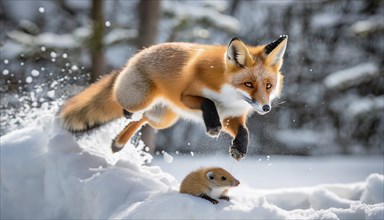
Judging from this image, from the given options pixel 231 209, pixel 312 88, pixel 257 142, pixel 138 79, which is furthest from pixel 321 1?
pixel 231 209

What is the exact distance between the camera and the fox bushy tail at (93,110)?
5.14 metres

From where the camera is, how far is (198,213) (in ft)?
12.4

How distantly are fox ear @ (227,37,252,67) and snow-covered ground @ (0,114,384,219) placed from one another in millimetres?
695

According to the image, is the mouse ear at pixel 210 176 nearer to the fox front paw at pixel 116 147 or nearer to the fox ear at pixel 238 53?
the fox ear at pixel 238 53

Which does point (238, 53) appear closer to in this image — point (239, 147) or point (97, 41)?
point (239, 147)

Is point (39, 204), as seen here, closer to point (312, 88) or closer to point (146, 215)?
point (146, 215)

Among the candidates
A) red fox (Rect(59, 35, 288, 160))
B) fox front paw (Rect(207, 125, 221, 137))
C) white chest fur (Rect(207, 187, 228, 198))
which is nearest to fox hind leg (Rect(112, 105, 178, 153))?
red fox (Rect(59, 35, 288, 160))

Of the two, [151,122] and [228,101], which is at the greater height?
[228,101]

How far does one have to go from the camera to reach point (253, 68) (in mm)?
4090

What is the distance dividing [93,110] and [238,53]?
1.55 metres

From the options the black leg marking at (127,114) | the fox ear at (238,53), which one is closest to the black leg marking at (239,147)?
the fox ear at (238,53)

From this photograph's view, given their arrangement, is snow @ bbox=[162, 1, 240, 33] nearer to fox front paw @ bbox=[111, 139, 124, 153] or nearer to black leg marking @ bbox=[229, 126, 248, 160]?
fox front paw @ bbox=[111, 139, 124, 153]

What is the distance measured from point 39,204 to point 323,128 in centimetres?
909

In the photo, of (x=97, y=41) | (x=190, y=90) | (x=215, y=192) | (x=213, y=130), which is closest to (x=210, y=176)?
(x=215, y=192)
